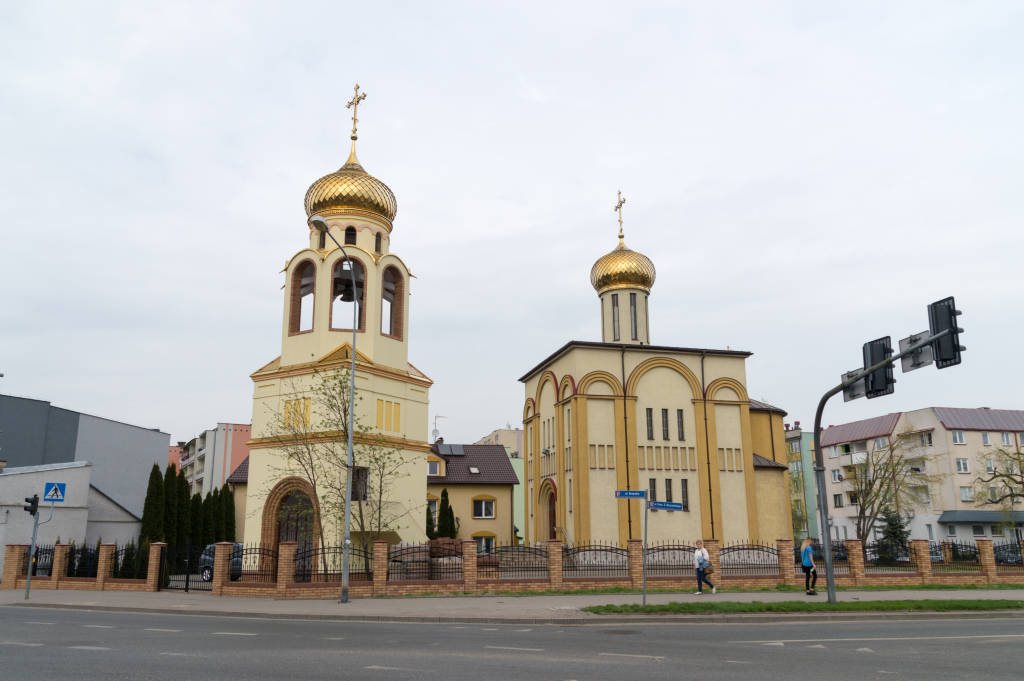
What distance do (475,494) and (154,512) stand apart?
55.0 ft

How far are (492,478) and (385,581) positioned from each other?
2333cm

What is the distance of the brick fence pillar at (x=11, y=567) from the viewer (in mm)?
23266

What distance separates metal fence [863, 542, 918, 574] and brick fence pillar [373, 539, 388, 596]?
1400 cm

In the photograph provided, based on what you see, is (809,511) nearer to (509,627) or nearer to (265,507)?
(265,507)

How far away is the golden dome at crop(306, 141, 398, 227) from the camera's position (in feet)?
88.1

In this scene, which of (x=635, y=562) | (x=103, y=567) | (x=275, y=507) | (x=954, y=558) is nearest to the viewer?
(x=635, y=562)

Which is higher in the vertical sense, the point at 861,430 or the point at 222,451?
the point at 861,430

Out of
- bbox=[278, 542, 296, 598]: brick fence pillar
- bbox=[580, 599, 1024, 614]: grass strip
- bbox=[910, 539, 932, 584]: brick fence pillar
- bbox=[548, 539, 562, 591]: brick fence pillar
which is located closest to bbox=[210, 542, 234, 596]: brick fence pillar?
bbox=[278, 542, 296, 598]: brick fence pillar

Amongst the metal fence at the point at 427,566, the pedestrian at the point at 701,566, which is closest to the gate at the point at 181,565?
the metal fence at the point at 427,566

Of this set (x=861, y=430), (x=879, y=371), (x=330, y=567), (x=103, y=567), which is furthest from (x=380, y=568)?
(x=861, y=430)

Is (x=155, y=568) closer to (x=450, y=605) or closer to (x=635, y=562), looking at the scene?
(x=450, y=605)

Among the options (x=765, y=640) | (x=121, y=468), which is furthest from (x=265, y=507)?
(x=121, y=468)

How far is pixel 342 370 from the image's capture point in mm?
23594

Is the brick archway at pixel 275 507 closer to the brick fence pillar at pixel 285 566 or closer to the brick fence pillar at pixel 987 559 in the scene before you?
the brick fence pillar at pixel 285 566
